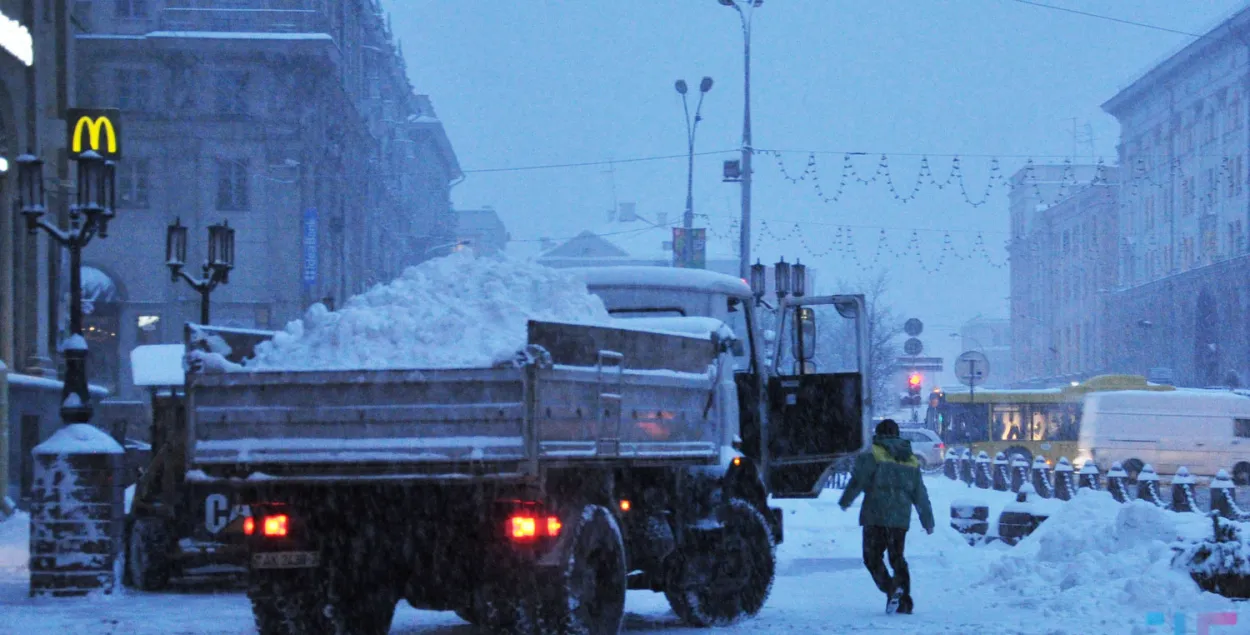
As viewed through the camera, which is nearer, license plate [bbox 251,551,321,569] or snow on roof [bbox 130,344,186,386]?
license plate [bbox 251,551,321,569]

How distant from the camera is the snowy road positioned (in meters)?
10.5

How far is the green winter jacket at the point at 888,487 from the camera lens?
38.8 feet

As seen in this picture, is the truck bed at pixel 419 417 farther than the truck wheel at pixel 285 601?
No

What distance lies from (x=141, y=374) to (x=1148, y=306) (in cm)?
6339

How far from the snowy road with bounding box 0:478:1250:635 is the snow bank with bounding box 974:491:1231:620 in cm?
1

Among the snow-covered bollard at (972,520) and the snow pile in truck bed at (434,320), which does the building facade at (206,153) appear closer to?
the snow-covered bollard at (972,520)

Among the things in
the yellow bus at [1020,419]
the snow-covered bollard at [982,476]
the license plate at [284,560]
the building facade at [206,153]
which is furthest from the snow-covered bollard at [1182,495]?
the building facade at [206,153]

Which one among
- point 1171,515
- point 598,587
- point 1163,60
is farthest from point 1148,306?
point 598,587

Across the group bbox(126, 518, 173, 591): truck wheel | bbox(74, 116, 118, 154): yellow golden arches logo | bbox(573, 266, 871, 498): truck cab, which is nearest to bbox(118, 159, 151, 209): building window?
bbox(74, 116, 118, 154): yellow golden arches logo

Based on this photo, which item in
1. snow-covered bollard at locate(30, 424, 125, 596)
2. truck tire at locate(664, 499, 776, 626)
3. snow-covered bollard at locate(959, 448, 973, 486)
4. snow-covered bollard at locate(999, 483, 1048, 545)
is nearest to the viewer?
truck tire at locate(664, 499, 776, 626)

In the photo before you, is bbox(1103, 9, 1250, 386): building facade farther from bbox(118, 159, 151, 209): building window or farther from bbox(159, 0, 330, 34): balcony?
bbox(118, 159, 151, 209): building window

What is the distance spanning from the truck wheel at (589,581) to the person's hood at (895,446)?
3.43 m

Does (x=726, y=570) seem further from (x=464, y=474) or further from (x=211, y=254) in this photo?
(x=211, y=254)

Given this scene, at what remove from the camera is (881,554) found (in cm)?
1199
